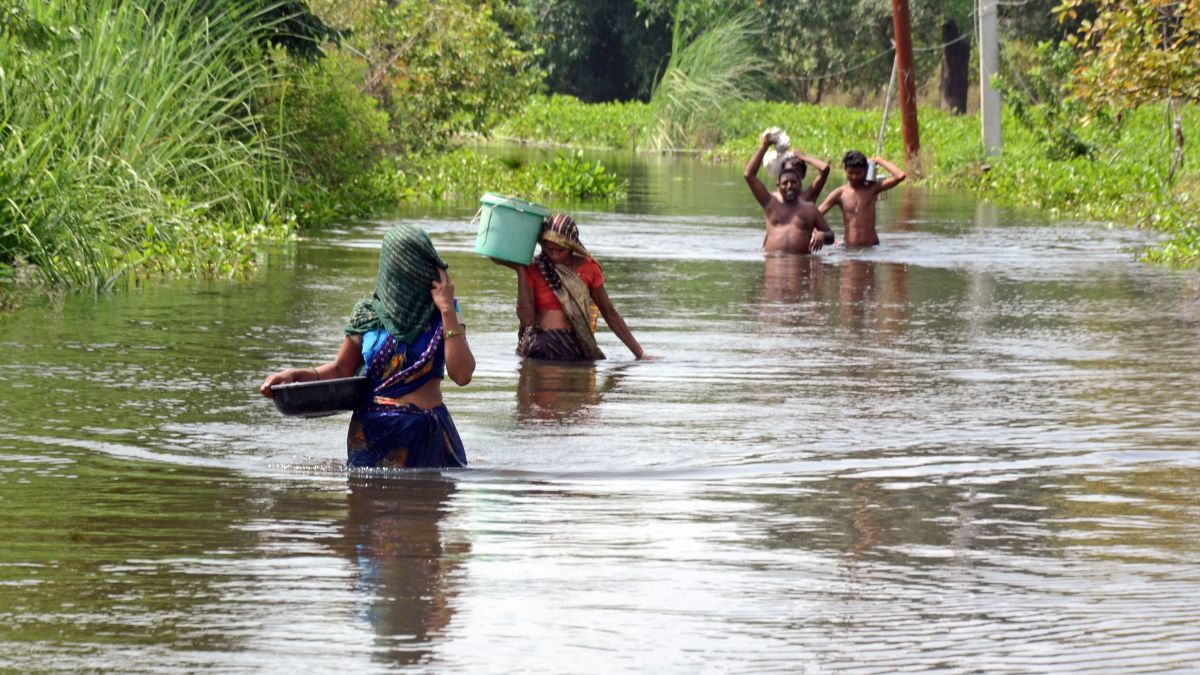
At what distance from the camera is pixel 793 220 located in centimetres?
1938

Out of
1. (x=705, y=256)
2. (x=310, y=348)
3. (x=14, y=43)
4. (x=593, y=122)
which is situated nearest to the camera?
(x=310, y=348)

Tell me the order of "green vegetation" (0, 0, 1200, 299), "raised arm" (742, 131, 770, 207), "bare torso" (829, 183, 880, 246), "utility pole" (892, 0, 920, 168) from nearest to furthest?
"green vegetation" (0, 0, 1200, 299) → "raised arm" (742, 131, 770, 207) → "bare torso" (829, 183, 880, 246) → "utility pole" (892, 0, 920, 168)

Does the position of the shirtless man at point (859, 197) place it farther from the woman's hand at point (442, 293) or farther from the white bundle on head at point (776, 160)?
the woman's hand at point (442, 293)

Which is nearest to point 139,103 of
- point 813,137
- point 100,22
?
point 100,22

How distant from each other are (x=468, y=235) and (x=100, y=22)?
252 inches

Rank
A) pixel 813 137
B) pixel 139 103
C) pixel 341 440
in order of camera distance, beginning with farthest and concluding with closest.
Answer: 1. pixel 813 137
2. pixel 139 103
3. pixel 341 440

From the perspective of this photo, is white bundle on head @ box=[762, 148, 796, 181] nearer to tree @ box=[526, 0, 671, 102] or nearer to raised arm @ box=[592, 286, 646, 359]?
raised arm @ box=[592, 286, 646, 359]

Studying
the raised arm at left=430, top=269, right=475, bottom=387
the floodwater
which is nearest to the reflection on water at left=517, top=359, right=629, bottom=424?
the floodwater

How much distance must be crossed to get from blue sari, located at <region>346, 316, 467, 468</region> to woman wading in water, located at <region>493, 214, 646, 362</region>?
2.96 meters

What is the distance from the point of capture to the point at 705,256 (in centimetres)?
1989

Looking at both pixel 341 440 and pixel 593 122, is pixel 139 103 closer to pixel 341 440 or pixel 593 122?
pixel 341 440

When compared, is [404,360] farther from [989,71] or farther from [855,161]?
[989,71]

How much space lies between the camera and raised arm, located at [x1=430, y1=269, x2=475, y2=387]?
298 inches

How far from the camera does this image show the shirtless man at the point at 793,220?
18.8 m
